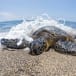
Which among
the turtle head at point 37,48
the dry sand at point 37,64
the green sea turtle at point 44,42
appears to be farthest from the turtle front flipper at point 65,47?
the turtle head at point 37,48

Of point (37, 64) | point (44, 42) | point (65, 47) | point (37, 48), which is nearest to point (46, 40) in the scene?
point (44, 42)

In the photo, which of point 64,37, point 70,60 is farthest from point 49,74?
point 64,37

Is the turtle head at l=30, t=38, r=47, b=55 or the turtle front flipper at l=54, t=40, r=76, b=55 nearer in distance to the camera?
the turtle head at l=30, t=38, r=47, b=55

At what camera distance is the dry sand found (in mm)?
3502

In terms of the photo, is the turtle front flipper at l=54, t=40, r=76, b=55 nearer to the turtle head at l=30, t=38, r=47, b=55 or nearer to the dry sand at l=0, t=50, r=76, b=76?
the dry sand at l=0, t=50, r=76, b=76

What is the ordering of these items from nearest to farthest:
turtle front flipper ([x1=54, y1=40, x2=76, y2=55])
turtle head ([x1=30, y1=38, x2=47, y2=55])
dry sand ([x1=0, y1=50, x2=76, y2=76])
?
1. dry sand ([x1=0, y1=50, x2=76, y2=76])
2. turtle head ([x1=30, y1=38, x2=47, y2=55])
3. turtle front flipper ([x1=54, y1=40, x2=76, y2=55])

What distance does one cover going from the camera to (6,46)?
5.64m

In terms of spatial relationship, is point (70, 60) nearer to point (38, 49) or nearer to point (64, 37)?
point (38, 49)

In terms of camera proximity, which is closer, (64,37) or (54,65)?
(54,65)

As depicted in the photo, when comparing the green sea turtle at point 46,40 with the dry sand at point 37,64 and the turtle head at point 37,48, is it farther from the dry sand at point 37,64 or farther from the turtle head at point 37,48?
the dry sand at point 37,64

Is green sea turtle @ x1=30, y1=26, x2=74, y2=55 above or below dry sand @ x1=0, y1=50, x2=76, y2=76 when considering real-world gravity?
above

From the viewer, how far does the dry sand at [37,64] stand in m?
3.50

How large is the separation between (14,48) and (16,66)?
67.5 inches

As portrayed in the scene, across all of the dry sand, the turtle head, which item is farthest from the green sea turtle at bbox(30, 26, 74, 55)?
the dry sand
